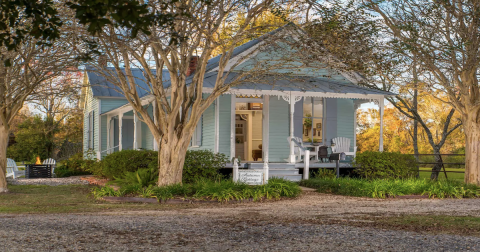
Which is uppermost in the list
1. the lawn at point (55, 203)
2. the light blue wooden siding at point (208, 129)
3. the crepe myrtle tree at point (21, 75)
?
the crepe myrtle tree at point (21, 75)

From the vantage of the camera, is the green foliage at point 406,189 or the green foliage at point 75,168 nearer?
the green foliage at point 406,189

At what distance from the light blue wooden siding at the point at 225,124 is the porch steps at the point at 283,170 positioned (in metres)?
1.28

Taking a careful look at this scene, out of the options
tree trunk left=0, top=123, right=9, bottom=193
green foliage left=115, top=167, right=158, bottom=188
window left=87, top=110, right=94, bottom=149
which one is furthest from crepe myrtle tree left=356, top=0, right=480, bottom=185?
window left=87, top=110, right=94, bottom=149

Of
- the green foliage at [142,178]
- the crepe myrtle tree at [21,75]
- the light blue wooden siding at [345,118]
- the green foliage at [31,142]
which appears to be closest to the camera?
the crepe myrtle tree at [21,75]

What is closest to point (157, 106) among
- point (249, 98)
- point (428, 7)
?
point (249, 98)

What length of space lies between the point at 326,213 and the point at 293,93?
749 cm

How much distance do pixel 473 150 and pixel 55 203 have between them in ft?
37.7

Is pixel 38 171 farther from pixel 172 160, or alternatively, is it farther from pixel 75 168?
pixel 172 160

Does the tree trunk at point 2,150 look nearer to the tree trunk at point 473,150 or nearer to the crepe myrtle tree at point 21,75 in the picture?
the crepe myrtle tree at point 21,75

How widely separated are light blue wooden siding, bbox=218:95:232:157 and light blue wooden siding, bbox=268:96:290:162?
5.07ft

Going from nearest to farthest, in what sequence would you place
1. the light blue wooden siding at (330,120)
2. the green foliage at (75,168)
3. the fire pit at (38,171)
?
the light blue wooden siding at (330,120)
the fire pit at (38,171)
the green foliage at (75,168)

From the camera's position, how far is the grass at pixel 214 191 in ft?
39.2

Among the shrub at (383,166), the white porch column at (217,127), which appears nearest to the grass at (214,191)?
the white porch column at (217,127)

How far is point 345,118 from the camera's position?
64.8 ft
